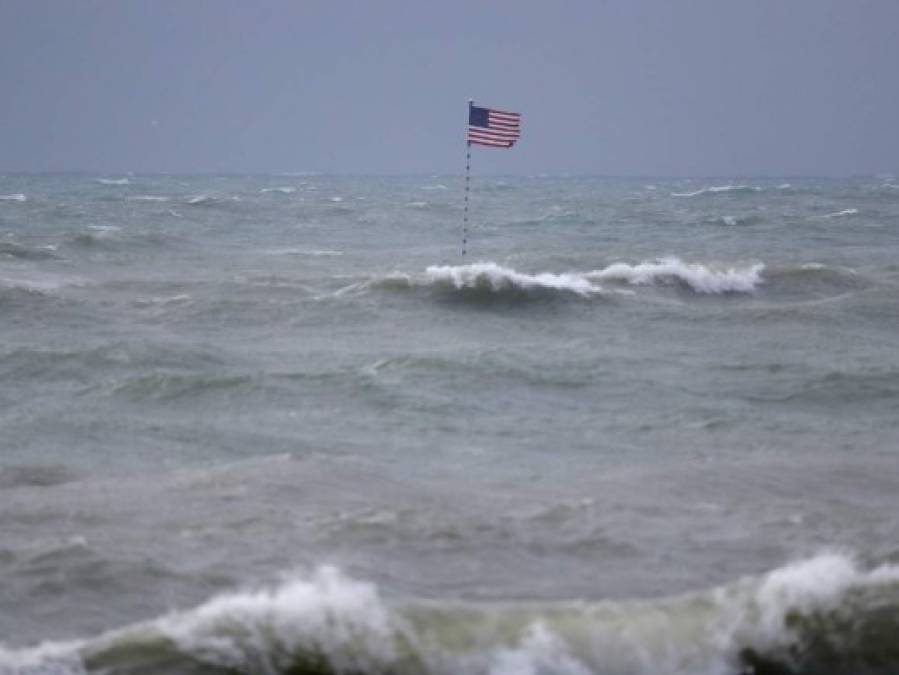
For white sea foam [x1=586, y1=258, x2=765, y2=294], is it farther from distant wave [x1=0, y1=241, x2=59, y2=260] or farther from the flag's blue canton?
distant wave [x1=0, y1=241, x2=59, y2=260]

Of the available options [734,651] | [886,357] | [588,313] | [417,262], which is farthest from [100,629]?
[417,262]

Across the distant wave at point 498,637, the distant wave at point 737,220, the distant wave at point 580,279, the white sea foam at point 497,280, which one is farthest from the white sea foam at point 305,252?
the distant wave at point 498,637

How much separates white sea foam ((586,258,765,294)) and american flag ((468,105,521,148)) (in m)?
3.58

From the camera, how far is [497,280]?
854 inches

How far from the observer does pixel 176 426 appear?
11531 mm

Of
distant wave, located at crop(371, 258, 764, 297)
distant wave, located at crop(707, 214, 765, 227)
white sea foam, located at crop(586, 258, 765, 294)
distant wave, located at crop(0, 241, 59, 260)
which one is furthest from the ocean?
distant wave, located at crop(707, 214, 765, 227)

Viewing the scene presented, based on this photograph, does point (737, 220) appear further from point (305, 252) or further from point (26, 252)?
point (26, 252)

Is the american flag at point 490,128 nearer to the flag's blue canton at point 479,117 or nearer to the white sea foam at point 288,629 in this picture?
the flag's blue canton at point 479,117

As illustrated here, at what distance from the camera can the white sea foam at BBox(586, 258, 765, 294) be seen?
23859 mm

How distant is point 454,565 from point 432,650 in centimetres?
121

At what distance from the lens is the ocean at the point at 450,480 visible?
6578mm

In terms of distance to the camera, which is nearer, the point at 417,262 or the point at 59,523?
the point at 59,523

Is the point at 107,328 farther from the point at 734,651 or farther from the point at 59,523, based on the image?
the point at 734,651

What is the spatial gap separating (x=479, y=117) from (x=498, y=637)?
1643cm
